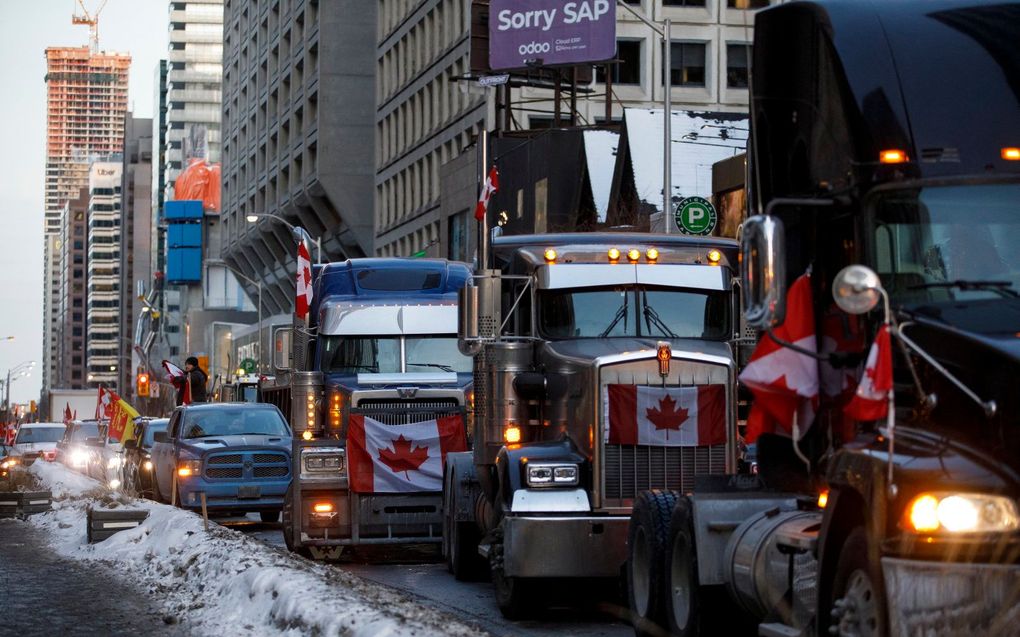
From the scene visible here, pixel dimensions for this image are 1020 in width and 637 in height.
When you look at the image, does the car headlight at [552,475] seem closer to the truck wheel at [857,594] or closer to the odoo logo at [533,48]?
the truck wheel at [857,594]

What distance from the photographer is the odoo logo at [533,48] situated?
60.8m

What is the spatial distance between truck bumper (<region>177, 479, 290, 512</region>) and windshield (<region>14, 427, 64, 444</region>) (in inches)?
1488

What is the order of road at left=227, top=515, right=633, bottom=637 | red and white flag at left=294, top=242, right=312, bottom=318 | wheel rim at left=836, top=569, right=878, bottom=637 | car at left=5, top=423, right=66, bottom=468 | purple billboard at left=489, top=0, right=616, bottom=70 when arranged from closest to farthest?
1. wheel rim at left=836, top=569, right=878, bottom=637
2. road at left=227, top=515, right=633, bottom=637
3. red and white flag at left=294, top=242, right=312, bottom=318
4. purple billboard at left=489, top=0, right=616, bottom=70
5. car at left=5, top=423, right=66, bottom=468

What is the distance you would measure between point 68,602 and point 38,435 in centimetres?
4992

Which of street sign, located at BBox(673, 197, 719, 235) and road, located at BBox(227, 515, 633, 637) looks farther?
street sign, located at BBox(673, 197, 719, 235)

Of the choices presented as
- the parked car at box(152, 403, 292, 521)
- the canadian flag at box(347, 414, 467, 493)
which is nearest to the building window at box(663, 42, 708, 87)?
the parked car at box(152, 403, 292, 521)

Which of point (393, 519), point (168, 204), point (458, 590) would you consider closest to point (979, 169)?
point (458, 590)

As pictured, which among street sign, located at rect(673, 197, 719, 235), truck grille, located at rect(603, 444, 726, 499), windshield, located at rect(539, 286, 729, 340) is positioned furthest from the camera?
street sign, located at rect(673, 197, 719, 235)

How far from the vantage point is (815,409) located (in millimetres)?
9742

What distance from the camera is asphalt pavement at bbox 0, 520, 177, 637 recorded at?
13.5m

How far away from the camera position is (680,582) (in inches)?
436

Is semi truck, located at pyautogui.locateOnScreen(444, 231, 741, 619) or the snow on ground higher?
semi truck, located at pyautogui.locateOnScreen(444, 231, 741, 619)

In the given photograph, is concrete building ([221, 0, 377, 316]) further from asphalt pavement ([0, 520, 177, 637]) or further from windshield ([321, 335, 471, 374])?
asphalt pavement ([0, 520, 177, 637])

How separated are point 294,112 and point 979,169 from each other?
3859 inches
